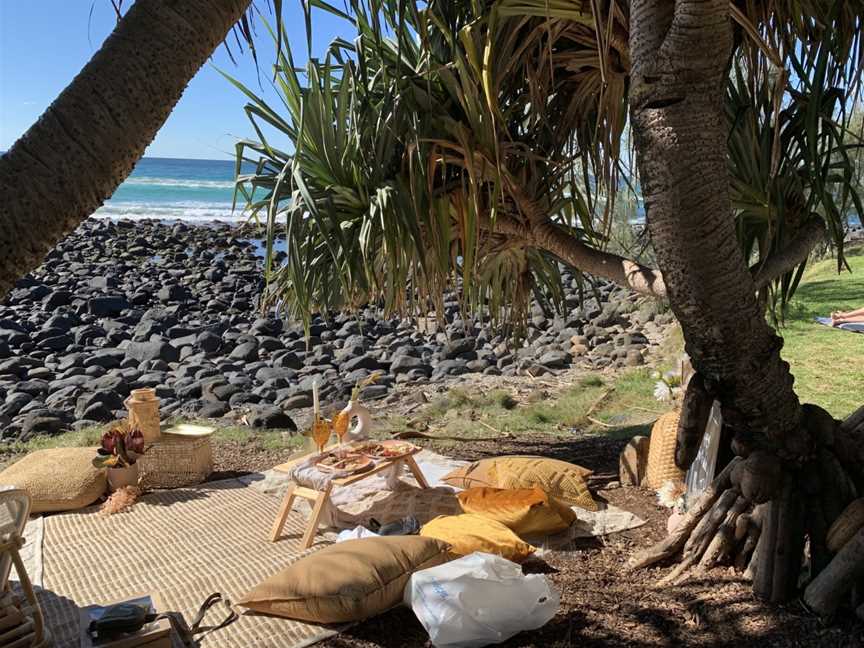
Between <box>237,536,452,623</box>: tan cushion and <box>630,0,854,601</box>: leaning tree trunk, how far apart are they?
1.12 metres

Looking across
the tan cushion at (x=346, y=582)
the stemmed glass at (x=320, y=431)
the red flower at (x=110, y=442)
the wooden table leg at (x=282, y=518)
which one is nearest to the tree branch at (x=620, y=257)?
the stemmed glass at (x=320, y=431)

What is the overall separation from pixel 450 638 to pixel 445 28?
228 cm

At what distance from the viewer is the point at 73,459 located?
4848 mm

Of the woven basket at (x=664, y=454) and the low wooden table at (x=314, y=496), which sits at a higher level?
the woven basket at (x=664, y=454)

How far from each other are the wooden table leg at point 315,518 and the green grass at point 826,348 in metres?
3.58

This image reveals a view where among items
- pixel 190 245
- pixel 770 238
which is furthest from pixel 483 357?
pixel 190 245

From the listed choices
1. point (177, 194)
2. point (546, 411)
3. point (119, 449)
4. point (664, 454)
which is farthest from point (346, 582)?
point (177, 194)

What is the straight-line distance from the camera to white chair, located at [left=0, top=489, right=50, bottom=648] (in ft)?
8.05

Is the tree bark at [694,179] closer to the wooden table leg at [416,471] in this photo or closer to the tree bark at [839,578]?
the tree bark at [839,578]

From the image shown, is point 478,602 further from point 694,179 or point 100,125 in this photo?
point 100,125

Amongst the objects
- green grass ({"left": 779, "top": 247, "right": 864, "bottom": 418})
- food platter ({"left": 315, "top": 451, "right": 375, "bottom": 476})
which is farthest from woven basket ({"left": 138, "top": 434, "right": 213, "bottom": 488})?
green grass ({"left": 779, "top": 247, "right": 864, "bottom": 418})

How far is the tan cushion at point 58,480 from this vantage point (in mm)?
4598

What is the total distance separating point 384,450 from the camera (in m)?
4.38

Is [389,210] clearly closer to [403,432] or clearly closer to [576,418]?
[403,432]
